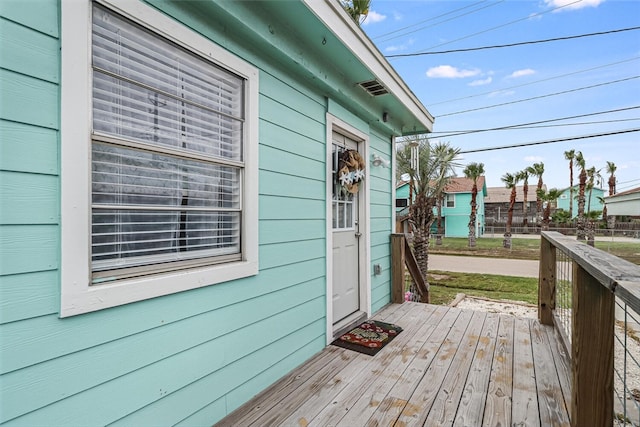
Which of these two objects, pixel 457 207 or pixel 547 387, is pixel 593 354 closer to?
pixel 547 387

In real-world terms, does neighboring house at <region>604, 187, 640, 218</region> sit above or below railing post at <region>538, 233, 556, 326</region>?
above

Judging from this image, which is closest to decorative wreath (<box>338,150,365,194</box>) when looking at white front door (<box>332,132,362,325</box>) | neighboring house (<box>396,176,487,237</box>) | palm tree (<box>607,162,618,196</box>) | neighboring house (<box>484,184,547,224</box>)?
white front door (<box>332,132,362,325</box>)

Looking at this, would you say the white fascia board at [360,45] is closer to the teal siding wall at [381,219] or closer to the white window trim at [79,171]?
the teal siding wall at [381,219]

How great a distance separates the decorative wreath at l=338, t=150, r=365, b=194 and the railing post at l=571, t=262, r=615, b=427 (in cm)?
182

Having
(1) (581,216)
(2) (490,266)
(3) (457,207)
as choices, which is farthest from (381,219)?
(3) (457,207)

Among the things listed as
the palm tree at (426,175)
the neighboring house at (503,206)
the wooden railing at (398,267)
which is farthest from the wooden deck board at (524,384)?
the neighboring house at (503,206)

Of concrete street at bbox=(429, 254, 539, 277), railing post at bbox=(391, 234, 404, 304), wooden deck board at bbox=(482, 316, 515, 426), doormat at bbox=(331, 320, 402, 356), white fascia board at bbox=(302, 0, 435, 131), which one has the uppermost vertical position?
white fascia board at bbox=(302, 0, 435, 131)

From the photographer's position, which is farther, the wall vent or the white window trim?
the wall vent

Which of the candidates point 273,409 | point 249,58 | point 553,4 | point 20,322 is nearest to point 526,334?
point 273,409

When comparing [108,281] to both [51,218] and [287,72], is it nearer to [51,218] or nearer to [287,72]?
[51,218]

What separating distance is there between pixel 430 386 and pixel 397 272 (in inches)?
81.2

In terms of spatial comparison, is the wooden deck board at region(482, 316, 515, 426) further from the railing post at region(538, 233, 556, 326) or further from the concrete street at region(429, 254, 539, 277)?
the concrete street at region(429, 254, 539, 277)

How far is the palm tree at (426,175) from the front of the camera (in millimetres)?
6422

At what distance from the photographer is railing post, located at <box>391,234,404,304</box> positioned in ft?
13.2
